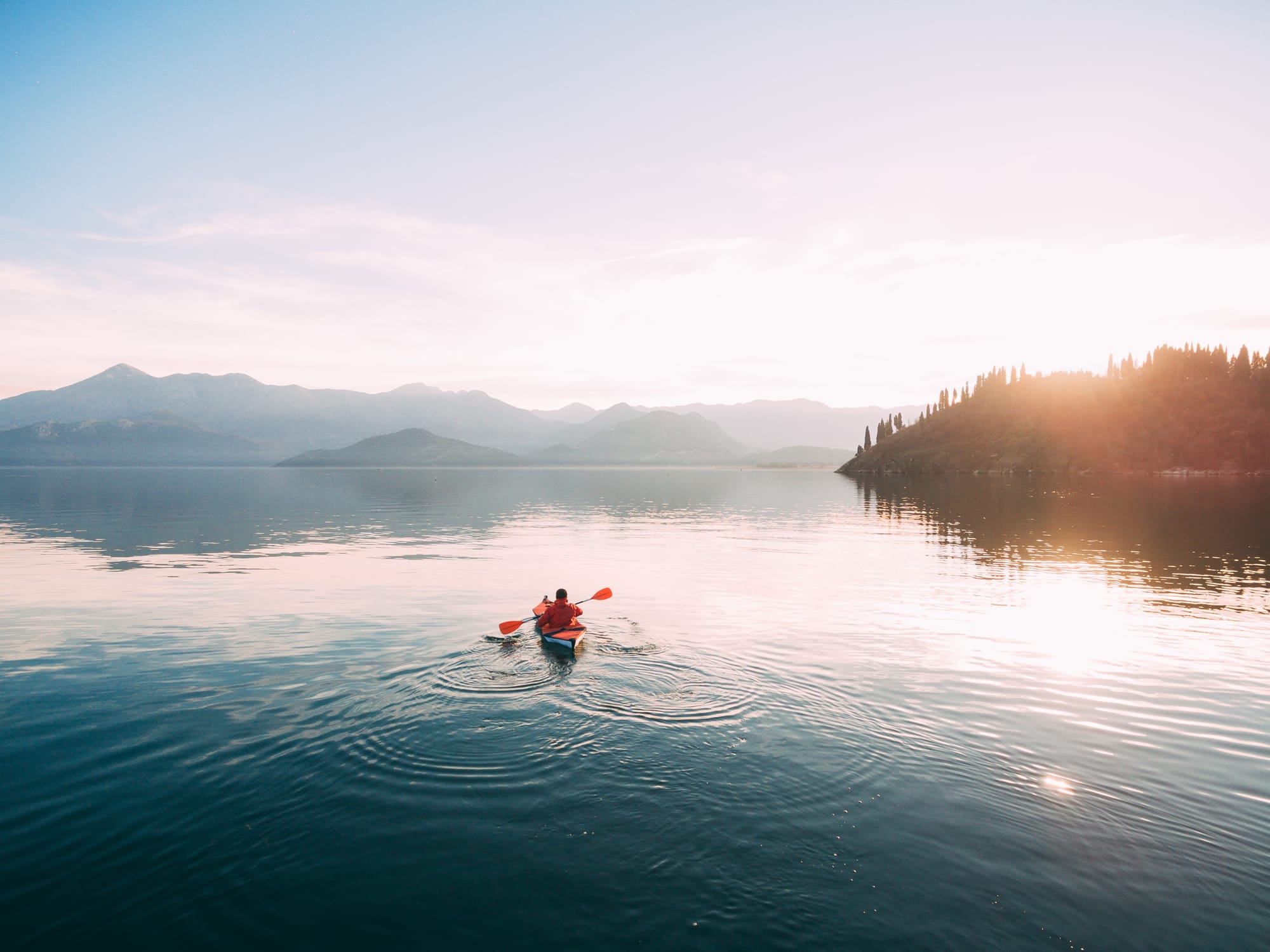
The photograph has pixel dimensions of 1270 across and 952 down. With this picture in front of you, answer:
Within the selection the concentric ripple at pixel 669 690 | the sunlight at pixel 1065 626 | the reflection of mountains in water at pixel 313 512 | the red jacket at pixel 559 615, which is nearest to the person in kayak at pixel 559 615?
the red jacket at pixel 559 615

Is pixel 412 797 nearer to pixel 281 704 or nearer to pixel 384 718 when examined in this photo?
pixel 384 718

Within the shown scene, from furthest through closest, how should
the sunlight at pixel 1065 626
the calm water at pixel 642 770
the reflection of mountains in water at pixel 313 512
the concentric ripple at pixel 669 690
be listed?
the reflection of mountains in water at pixel 313 512 → the sunlight at pixel 1065 626 → the concentric ripple at pixel 669 690 → the calm water at pixel 642 770

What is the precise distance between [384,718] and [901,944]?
15480 mm

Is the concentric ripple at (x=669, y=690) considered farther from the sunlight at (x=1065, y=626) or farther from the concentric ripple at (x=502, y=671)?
the sunlight at (x=1065, y=626)

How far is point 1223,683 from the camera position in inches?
966

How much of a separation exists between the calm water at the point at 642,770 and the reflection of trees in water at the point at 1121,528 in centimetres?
1154

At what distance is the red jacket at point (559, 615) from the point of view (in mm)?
28703

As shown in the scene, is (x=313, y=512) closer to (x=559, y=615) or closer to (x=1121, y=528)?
(x=559, y=615)

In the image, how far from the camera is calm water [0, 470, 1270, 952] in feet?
38.0

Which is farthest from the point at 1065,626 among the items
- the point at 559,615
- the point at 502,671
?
the point at 502,671

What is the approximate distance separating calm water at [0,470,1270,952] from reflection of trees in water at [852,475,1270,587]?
11.5 m

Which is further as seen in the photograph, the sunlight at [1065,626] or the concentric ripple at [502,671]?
the sunlight at [1065,626]

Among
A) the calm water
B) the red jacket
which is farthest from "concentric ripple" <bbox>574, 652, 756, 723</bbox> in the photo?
the red jacket

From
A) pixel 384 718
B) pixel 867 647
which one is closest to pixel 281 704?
pixel 384 718
